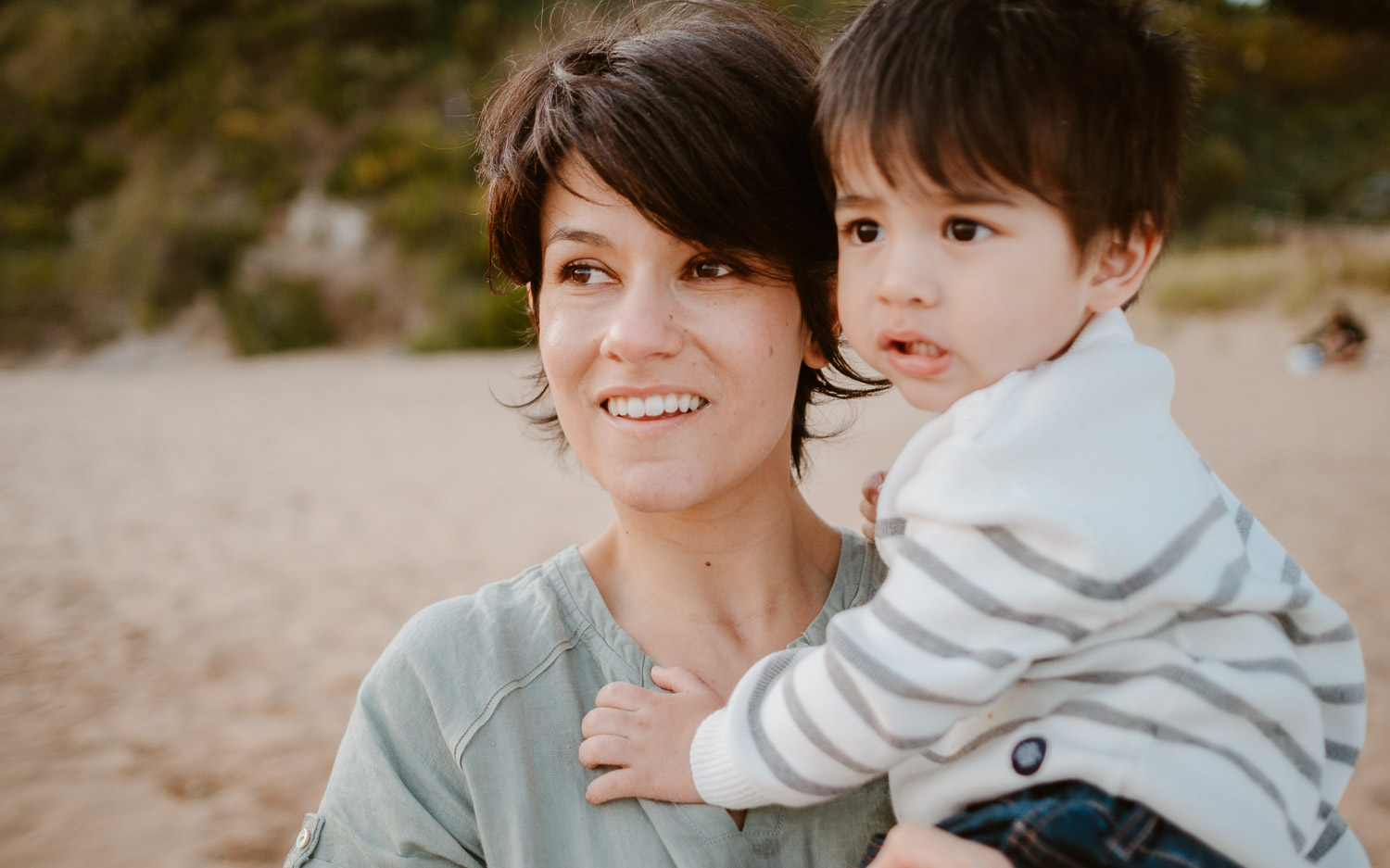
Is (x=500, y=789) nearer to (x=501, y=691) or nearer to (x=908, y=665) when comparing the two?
(x=501, y=691)

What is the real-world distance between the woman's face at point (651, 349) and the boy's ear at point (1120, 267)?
19.3 inches

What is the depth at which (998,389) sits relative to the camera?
125 centimetres

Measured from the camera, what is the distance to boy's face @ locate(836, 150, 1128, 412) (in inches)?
51.2

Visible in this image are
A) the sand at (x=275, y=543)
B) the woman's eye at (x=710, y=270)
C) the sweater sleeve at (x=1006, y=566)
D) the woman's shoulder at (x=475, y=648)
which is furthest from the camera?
the sand at (x=275, y=543)

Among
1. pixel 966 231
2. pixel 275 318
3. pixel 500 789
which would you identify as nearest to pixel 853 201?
pixel 966 231

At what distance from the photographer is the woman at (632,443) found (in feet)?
4.71

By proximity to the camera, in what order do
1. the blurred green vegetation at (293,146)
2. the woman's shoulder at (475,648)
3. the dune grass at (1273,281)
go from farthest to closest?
1. the blurred green vegetation at (293,146)
2. the dune grass at (1273,281)
3. the woman's shoulder at (475,648)

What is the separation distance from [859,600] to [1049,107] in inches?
33.9

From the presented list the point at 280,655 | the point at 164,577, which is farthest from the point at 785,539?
the point at 164,577

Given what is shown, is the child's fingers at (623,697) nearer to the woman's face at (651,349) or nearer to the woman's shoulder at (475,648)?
the woman's shoulder at (475,648)

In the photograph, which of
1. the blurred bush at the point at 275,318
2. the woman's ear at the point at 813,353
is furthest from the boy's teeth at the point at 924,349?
the blurred bush at the point at 275,318

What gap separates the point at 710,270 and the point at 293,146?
26.4 metres

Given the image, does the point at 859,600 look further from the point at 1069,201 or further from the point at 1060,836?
the point at 1069,201

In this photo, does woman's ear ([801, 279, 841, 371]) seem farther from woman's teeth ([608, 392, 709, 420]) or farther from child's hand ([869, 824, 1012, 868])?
child's hand ([869, 824, 1012, 868])
